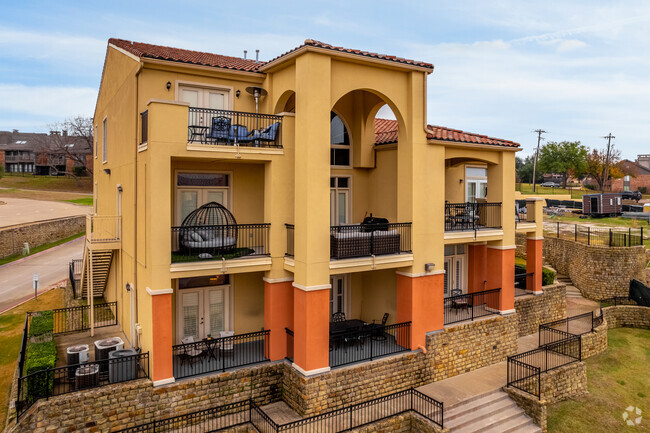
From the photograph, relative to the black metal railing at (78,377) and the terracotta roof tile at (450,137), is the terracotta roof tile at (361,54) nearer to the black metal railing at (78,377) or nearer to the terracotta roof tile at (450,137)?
the terracotta roof tile at (450,137)

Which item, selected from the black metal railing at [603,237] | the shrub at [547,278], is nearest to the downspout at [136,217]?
the shrub at [547,278]

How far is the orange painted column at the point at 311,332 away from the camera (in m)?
13.0

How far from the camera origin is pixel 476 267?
20734 millimetres

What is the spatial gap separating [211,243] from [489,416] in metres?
10.3

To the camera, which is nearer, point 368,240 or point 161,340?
point 161,340

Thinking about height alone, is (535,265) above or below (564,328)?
above

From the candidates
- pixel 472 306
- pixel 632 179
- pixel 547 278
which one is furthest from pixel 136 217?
pixel 632 179

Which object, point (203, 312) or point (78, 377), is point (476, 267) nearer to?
point (203, 312)

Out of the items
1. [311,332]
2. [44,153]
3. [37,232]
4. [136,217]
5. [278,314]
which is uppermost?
[44,153]

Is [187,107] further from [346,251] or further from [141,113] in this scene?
[346,251]

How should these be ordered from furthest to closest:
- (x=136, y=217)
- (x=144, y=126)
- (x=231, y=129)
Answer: (x=136, y=217) → (x=231, y=129) → (x=144, y=126)

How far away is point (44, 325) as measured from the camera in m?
16.2

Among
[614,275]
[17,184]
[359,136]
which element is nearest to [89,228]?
[359,136]

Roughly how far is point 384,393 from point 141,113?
11783 millimetres
